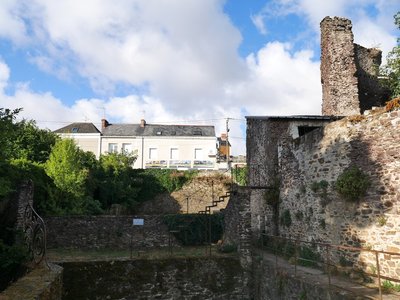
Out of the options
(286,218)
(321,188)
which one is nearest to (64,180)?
(286,218)

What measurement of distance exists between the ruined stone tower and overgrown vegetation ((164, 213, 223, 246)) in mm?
8652

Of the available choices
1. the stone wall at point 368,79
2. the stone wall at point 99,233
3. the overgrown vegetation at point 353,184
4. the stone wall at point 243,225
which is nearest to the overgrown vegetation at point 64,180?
the stone wall at point 99,233

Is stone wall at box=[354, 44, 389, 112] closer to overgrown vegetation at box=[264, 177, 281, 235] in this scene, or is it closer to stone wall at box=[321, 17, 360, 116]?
stone wall at box=[321, 17, 360, 116]

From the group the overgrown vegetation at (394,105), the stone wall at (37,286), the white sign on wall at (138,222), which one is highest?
the overgrown vegetation at (394,105)

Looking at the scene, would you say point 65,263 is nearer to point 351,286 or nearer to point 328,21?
point 351,286

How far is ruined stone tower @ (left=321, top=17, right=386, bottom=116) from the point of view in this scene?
18.8 meters

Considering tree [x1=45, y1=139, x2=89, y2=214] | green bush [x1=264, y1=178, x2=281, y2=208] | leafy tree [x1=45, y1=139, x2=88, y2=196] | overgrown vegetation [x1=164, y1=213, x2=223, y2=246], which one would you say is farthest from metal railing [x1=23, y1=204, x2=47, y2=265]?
green bush [x1=264, y1=178, x2=281, y2=208]

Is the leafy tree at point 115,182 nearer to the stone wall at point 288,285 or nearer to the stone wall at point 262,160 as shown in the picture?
the stone wall at point 262,160

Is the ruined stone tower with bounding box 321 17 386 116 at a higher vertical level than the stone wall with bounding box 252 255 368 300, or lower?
higher

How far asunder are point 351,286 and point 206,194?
17918mm

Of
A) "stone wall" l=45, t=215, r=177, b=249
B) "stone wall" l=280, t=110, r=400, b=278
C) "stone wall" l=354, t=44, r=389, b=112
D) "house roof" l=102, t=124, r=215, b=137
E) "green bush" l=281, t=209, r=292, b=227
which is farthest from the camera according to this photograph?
"house roof" l=102, t=124, r=215, b=137

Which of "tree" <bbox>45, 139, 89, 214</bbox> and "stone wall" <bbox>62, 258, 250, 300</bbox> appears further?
"tree" <bbox>45, 139, 89, 214</bbox>

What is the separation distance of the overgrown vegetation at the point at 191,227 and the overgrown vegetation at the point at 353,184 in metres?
7.71

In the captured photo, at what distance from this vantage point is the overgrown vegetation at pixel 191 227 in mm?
16953
